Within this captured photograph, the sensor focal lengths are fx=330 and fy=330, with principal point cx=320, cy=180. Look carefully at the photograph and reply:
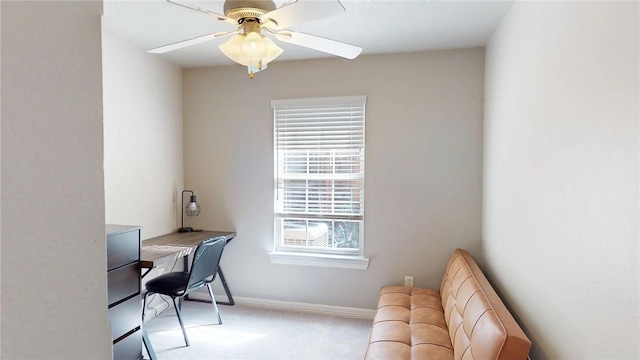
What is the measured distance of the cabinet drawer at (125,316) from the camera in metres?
1.91

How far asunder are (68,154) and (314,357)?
248 cm

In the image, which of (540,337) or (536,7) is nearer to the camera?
(540,337)

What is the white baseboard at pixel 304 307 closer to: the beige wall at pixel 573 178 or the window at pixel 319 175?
the window at pixel 319 175

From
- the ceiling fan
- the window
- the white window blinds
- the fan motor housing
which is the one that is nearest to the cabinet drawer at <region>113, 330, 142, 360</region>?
the window

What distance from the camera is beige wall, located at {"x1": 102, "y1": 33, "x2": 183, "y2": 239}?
257cm

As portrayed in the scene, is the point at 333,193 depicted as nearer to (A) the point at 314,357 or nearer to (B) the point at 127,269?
(A) the point at 314,357

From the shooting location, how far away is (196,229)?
3.42m

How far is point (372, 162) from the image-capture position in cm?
300

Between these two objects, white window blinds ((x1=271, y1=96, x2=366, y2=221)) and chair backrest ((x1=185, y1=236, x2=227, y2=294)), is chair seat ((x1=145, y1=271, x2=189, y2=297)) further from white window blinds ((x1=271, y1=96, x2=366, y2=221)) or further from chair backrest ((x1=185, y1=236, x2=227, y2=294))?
white window blinds ((x1=271, y1=96, x2=366, y2=221))

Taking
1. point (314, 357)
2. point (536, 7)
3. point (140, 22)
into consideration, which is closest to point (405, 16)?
point (536, 7)

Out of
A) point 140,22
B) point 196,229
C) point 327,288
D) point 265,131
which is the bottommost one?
point 327,288

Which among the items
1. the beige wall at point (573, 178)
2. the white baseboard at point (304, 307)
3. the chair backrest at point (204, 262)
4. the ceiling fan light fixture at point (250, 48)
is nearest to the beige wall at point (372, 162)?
the white baseboard at point (304, 307)

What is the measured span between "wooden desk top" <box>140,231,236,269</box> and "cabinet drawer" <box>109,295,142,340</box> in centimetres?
23

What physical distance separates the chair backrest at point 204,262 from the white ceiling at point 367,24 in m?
1.61
